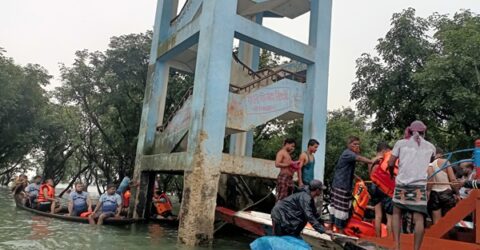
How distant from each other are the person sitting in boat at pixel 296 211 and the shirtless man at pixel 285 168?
1990 millimetres

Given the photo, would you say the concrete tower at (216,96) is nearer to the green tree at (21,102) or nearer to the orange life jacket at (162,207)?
the orange life jacket at (162,207)

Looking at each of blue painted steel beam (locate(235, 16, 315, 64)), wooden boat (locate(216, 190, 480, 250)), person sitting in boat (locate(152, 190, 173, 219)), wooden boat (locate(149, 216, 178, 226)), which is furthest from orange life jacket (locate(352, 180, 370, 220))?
person sitting in boat (locate(152, 190, 173, 219))

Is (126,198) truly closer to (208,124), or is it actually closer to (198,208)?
(198,208)

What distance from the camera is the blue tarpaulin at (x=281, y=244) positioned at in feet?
16.1

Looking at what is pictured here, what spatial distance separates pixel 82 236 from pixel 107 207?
2.44 metres

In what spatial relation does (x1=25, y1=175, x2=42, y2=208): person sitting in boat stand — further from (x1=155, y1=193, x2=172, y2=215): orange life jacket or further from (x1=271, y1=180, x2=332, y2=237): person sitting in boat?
(x1=271, y1=180, x2=332, y2=237): person sitting in boat

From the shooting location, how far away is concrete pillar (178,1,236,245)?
31.0ft

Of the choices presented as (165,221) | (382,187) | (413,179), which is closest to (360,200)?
(382,187)

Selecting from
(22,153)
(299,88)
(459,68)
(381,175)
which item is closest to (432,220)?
(381,175)

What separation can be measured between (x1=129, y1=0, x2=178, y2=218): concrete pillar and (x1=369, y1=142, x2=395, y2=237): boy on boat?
8.75 m

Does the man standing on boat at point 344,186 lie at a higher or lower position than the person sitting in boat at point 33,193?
higher

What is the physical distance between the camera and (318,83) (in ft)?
40.1

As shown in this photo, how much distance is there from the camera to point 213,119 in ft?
32.2

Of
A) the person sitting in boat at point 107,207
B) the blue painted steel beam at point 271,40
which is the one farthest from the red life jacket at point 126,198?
the blue painted steel beam at point 271,40
